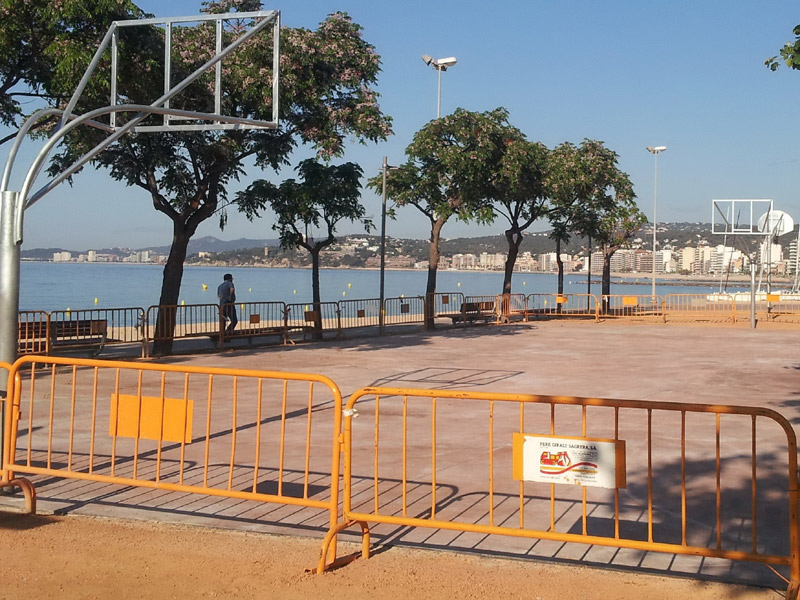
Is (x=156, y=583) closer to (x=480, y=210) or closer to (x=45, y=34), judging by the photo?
(x=45, y=34)

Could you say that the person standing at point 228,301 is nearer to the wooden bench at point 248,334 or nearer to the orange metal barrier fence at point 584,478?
the wooden bench at point 248,334

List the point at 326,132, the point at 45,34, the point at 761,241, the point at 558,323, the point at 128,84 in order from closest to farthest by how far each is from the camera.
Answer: the point at 45,34 < the point at 128,84 < the point at 326,132 < the point at 558,323 < the point at 761,241

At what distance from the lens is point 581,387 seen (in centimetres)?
1482

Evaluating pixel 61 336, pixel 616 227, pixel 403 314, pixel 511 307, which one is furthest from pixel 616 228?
pixel 61 336

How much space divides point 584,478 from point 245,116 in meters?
16.6

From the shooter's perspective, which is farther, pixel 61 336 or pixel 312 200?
pixel 312 200

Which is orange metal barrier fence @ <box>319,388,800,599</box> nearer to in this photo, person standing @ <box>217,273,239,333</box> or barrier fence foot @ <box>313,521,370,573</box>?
barrier fence foot @ <box>313,521,370,573</box>

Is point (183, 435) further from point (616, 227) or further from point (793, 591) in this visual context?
point (616, 227)

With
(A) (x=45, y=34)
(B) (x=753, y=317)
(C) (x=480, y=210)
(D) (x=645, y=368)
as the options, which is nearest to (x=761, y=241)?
(B) (x=753, y=317)

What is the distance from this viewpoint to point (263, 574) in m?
5.48

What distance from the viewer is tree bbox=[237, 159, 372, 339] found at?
24797mm

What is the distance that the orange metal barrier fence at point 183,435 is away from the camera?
661 cm

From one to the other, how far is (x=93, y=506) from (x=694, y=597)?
4510 mm

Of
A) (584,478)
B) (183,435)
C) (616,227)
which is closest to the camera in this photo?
(584,478)
